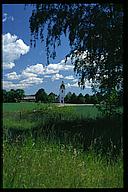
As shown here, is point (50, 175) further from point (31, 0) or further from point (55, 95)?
point (31, 0)

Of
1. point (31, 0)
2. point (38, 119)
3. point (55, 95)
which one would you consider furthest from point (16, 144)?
point (31, 0)

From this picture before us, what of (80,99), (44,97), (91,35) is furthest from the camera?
(91,35)

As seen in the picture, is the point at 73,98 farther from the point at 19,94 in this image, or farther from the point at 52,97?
the point at 19,94

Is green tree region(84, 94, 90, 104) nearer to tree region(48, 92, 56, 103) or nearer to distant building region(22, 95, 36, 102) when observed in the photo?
tree region(48, 92, 56, 103)

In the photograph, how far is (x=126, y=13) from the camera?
9.98ft

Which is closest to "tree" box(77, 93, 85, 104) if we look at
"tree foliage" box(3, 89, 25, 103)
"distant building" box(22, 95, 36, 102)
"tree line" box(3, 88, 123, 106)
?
"tree line" box(3, 88, 123, 106)

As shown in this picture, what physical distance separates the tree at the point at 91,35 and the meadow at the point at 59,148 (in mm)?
426

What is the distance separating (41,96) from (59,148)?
53 cm

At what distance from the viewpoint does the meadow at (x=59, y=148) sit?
328cm

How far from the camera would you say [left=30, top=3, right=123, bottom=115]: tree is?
13.5ft

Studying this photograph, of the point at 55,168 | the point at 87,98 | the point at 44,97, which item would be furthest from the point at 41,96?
the point at 55,168

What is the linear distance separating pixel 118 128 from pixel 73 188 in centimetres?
81

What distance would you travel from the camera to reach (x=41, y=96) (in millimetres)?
3553

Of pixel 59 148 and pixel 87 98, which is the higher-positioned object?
pixel 87 98
